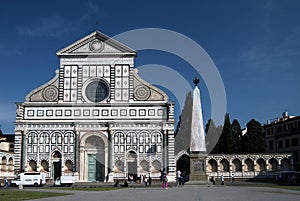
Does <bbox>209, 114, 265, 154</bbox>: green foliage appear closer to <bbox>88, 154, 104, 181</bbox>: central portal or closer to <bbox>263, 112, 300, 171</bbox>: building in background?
<bbox>263, 112, 300, 171</bbox>: building in background

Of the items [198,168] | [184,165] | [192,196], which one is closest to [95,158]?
[198,168]

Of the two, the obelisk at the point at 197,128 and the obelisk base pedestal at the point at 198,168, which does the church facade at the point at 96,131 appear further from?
the obelisk base pedestal at the point at 198,168

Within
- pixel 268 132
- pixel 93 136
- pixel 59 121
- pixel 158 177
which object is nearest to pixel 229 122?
pixel 268 132

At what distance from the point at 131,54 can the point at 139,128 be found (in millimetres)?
8287

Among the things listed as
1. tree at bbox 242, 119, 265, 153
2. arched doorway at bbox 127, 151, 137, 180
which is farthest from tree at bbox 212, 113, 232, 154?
arched doorway at bbox 127, 151, 137, 180

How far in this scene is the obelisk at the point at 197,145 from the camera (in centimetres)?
2970

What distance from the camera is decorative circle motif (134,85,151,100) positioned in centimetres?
4162

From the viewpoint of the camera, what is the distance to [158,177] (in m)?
40.3

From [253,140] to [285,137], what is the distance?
487cm

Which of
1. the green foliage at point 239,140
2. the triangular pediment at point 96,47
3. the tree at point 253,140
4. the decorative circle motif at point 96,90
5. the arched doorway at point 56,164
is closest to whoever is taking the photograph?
the arched doorway at point 56,164

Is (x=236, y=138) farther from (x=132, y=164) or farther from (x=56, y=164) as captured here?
(x=56, y=164)

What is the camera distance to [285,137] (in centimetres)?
5428

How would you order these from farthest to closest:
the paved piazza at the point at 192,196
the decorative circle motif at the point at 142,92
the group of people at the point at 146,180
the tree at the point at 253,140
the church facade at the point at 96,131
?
the tree at the point at 253,140
the decorative circle motif at the point at 142,92
the church facade at the point at 96,131
the group of people at the point at 146,180
the paved piazza at the point at 192,196

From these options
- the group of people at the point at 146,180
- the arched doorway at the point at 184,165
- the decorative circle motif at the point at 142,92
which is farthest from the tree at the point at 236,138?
the decorative circle motif at the point at 142,92
